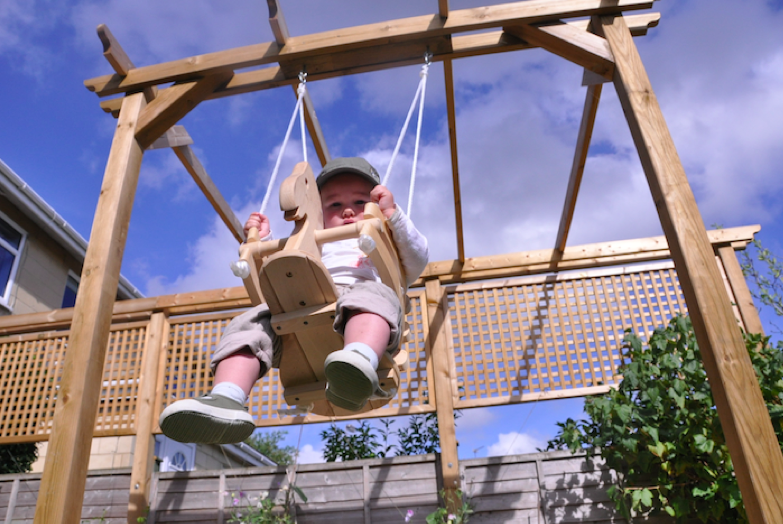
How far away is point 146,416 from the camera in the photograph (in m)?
3.57

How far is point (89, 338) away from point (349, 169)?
1.19 meters

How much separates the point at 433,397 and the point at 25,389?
3046mm

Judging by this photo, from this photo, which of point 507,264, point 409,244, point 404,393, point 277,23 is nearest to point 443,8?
point 277,23

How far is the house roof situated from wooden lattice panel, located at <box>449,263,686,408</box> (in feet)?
15.3

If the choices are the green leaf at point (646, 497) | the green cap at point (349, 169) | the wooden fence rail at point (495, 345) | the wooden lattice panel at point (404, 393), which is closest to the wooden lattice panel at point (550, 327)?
the wooden fence rail at point (495, 345)

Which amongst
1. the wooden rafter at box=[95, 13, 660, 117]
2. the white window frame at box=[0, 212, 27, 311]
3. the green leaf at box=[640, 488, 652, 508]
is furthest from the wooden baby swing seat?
the white window frame at box=[0, 212, 27, 311]

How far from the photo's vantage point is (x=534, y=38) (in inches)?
92.4

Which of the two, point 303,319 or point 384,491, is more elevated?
point 303,319

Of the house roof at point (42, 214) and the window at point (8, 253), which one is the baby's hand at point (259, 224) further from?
the window at point (8, 253)

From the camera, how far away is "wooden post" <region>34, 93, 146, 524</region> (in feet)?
5.88

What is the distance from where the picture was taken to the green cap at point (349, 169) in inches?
93.2

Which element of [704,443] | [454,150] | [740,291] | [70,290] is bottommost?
[704,443]

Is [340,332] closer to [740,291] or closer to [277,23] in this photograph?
[277,23]

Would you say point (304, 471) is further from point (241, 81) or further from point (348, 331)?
point (241, 81)
